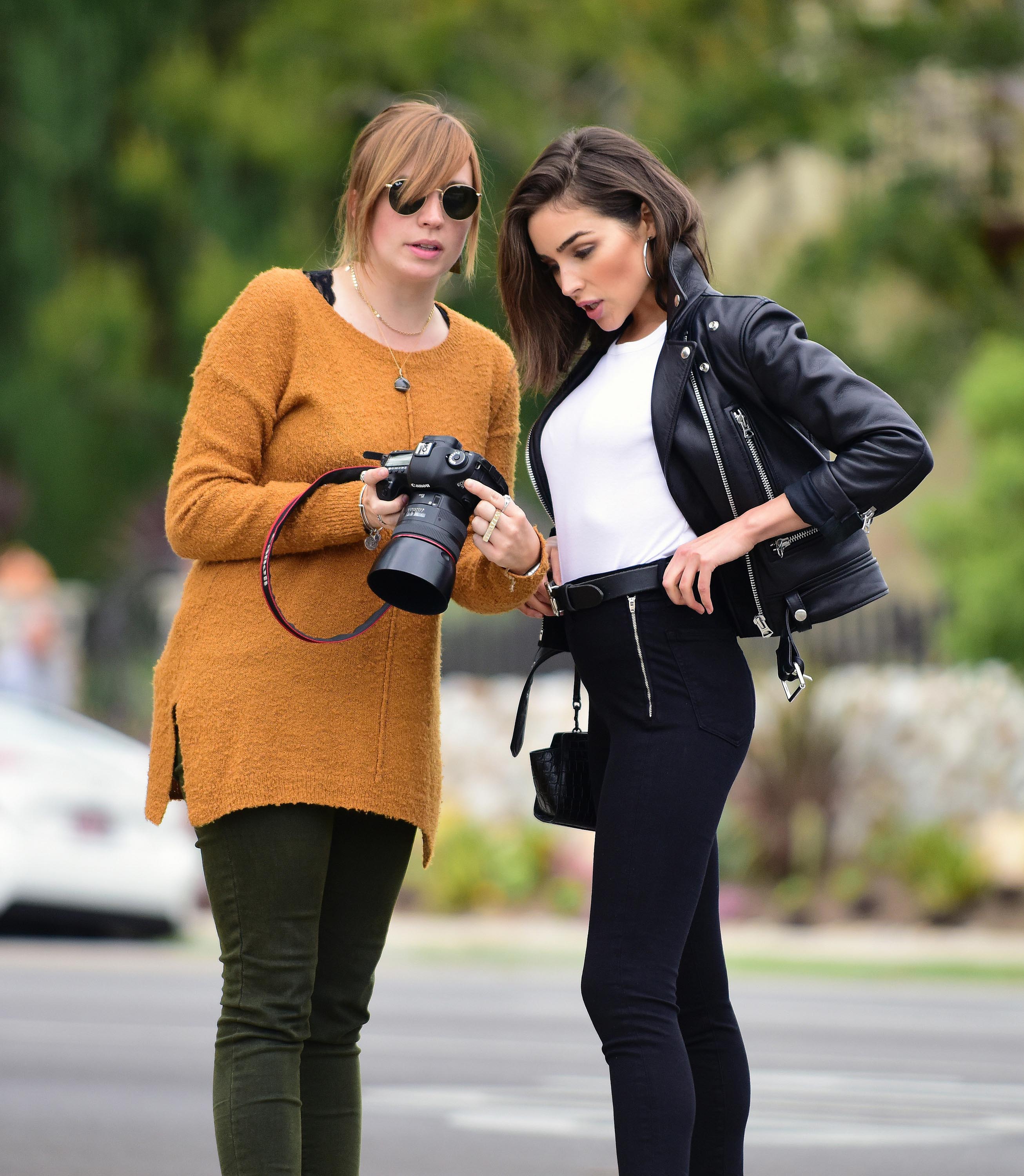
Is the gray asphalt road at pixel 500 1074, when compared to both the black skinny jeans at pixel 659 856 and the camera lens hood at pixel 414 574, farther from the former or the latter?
the camera lens hood at pixel 414 574

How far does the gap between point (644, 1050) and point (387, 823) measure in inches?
23.2

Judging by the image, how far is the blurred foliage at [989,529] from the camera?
1043 cm

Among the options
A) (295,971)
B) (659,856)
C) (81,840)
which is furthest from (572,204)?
(81,840)

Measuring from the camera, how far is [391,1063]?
6367 mm

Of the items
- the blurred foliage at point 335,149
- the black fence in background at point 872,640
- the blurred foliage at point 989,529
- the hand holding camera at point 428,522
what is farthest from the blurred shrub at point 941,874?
the hand holding camera at point 428,522

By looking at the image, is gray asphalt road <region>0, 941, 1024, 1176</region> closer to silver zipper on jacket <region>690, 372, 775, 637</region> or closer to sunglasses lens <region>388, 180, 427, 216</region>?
silver zipper on jacket <region>690, 372, 775, 637</region>

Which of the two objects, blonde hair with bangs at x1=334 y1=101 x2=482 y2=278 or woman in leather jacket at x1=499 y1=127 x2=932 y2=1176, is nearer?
woman in leather jacket at x1=499 y1=127 x2=932 y2=1176

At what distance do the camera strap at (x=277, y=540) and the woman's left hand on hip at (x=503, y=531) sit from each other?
0.20 meters

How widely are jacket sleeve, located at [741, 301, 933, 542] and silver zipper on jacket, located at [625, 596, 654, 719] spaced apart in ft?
0.98

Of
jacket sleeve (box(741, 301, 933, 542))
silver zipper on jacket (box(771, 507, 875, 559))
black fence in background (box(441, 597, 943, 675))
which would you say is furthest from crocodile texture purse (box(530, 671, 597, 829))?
black fence in background (box(441, 597, 943, 675))

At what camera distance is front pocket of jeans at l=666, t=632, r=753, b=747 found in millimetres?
2961

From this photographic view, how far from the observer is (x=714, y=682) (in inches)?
117

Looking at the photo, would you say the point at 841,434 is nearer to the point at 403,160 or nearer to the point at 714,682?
the point at 714,682

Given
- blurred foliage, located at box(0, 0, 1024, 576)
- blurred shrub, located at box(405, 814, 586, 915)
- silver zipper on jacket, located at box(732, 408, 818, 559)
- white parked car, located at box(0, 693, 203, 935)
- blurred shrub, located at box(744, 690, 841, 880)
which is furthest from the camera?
blurred foliage, located at box(0, 0, 1024, 576)
